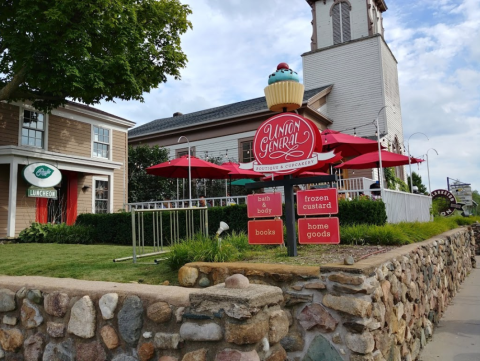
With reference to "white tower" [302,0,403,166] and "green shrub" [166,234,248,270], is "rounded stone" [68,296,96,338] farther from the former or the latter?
"white tower" [302,0,403,166]

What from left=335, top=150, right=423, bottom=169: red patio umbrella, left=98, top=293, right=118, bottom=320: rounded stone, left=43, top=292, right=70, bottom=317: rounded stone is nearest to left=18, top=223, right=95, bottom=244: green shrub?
left=335, top=150, right=423, bottom=169: red patio umbrella

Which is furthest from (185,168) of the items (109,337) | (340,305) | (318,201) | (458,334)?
(109,337)

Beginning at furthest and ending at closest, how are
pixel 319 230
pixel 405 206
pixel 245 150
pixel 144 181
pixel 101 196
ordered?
pixel 144 181
pixel 245 150
pixel 101 196
pixel 405 206
pixel 319 230

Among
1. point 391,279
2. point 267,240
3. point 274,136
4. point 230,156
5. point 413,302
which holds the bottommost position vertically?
point 413,302

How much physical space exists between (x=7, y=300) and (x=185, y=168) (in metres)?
10.1

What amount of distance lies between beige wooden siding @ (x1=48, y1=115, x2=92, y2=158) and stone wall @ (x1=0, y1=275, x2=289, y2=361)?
40.4 feet

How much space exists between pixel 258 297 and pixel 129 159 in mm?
18499

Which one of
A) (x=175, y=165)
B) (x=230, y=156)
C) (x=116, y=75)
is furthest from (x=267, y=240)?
(x=230, y=156)

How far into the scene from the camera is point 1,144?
13016mm

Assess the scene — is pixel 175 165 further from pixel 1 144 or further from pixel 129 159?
pixel 129 159

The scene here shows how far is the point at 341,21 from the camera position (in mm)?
21594

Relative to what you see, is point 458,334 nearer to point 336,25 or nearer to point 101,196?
point 101,196

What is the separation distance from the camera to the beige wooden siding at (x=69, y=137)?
1466 cm

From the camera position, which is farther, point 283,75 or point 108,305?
point 283,75
